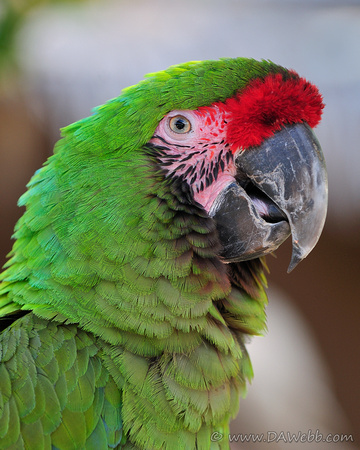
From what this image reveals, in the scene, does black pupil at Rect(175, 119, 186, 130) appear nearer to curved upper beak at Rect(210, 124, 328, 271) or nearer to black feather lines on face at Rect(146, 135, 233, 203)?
black feather lines on face at Rect(146, 135, 233, 203)

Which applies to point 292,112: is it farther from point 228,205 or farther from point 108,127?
point 108,127

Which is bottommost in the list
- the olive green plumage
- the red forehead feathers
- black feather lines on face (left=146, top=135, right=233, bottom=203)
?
the olive green plumage

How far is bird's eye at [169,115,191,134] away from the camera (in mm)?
1404

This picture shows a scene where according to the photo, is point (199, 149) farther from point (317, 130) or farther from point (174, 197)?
point (317, 130)

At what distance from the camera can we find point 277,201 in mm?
1344

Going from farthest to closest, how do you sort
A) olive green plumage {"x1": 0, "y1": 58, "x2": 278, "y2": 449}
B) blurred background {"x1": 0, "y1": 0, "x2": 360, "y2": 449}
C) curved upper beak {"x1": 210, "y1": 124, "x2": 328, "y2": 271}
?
blurred background {"x1": 0, "y1": 0, "x2": 360, "y2": 449} < curved upper beak {"x1": 210, "y1": 124, "x2": 328, "y2": 271} < olive green plumage {"x1": 0, "y1": 58, "x2": 278, "y2": 449}

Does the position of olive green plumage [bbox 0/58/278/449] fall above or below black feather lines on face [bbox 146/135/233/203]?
below

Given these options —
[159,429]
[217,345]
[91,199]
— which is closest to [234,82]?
→ [91,199]

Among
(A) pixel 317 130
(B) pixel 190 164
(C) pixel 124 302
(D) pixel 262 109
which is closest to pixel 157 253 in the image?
(C) pixel 124 302

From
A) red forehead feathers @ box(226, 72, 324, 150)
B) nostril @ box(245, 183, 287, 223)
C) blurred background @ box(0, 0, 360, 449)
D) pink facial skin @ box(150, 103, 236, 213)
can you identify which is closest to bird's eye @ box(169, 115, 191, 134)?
pink facial skin @ box(150, 103, 236, 213)

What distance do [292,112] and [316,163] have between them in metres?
0.18

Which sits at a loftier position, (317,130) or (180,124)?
(317,130)

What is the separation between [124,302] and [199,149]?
53cm

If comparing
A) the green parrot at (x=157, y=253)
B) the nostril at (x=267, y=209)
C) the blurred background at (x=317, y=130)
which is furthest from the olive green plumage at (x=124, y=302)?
the blurred background at (x=317, y=130)
